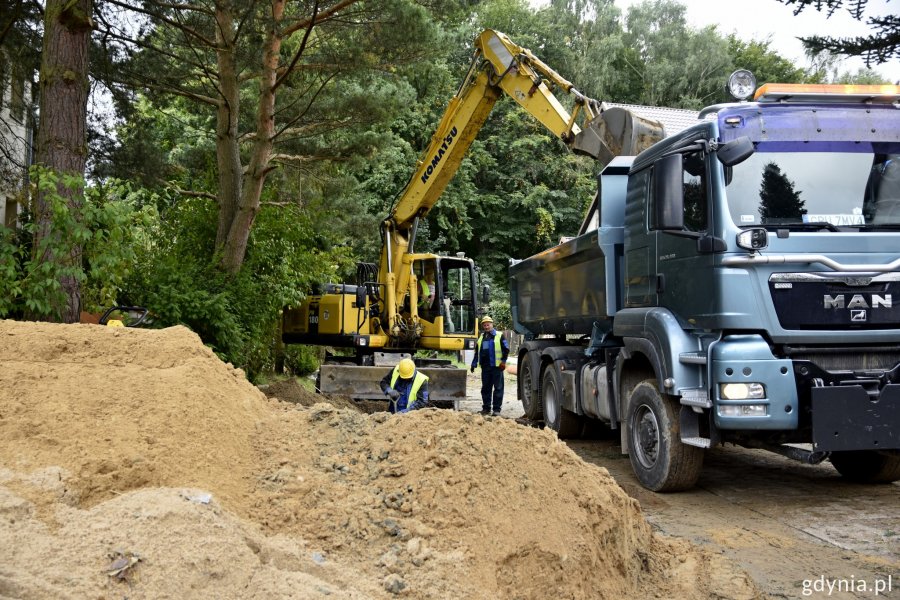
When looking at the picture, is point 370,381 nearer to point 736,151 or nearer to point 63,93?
point 63,93

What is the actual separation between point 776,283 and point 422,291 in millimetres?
8356

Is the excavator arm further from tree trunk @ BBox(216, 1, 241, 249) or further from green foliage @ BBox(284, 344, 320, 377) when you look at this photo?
green foliage @ BBox(284, 344, 320, 377)

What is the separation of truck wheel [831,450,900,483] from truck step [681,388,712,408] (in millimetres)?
1901

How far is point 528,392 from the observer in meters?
12.5

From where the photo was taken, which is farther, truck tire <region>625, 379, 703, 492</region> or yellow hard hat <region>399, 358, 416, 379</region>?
yellow hard hat <region>399, 358, 416, 379</region>

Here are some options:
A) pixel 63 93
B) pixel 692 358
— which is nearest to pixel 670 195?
pixel 692 358

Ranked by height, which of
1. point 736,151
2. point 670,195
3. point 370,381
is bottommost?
point 370,381

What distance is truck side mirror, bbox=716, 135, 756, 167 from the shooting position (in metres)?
6.52

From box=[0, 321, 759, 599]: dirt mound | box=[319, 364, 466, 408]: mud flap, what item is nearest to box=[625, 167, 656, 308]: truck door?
box=[0, 321, 759, 599]: dirt mound

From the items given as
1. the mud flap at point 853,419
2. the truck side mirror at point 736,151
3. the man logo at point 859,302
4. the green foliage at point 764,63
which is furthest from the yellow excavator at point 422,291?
the green foliage at point 764,63

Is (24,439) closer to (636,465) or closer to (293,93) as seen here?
(636,465)

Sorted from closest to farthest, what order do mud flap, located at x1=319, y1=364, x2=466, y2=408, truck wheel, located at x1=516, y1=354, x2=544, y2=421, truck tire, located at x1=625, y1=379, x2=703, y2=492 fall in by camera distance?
truck tire, located at x1=625, y1=379, x2=703, y2=492, truck wheel, located at x1=516, y1=354, x2=544, y2=421, mud flap, located at x1=319, y1=364, x2=466, y2=408

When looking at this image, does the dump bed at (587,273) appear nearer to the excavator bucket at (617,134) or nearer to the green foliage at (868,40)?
the excavator bucket at (617,134)

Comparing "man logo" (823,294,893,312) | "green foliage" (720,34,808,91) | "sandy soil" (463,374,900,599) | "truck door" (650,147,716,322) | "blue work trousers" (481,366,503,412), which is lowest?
"sandy soil" (463,374,900,599)
